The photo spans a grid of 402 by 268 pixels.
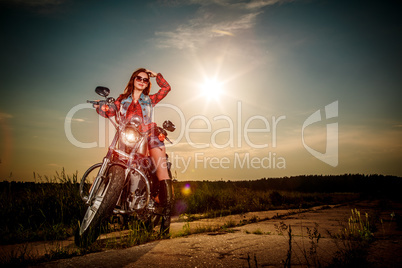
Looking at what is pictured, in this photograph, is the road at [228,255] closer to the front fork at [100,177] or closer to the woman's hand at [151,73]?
the front fork at [100,177]

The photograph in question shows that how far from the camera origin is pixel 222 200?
8.94 meters

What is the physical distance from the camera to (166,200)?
153 inches

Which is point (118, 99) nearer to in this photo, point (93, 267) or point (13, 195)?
point (93, 267)

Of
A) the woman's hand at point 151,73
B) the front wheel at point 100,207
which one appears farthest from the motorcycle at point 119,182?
the woman's hand at point 151,73

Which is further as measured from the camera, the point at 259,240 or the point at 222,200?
the point at 222,200

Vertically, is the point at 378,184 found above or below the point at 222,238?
below

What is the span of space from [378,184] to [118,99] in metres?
34.5

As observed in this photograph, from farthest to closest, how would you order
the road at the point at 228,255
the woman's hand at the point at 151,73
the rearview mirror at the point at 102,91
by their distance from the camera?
the woman's hand at the point at 151,73 → the rearview mirror at the point at 102,91 → the road at the point at 228,255

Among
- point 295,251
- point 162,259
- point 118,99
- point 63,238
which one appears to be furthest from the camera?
point 118,99

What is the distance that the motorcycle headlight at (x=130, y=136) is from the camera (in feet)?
11.7

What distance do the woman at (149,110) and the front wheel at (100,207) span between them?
793mm

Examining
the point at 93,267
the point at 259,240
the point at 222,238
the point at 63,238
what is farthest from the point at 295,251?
the point at 63,238

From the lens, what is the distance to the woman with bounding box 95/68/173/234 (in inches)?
153

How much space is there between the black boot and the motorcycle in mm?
21
